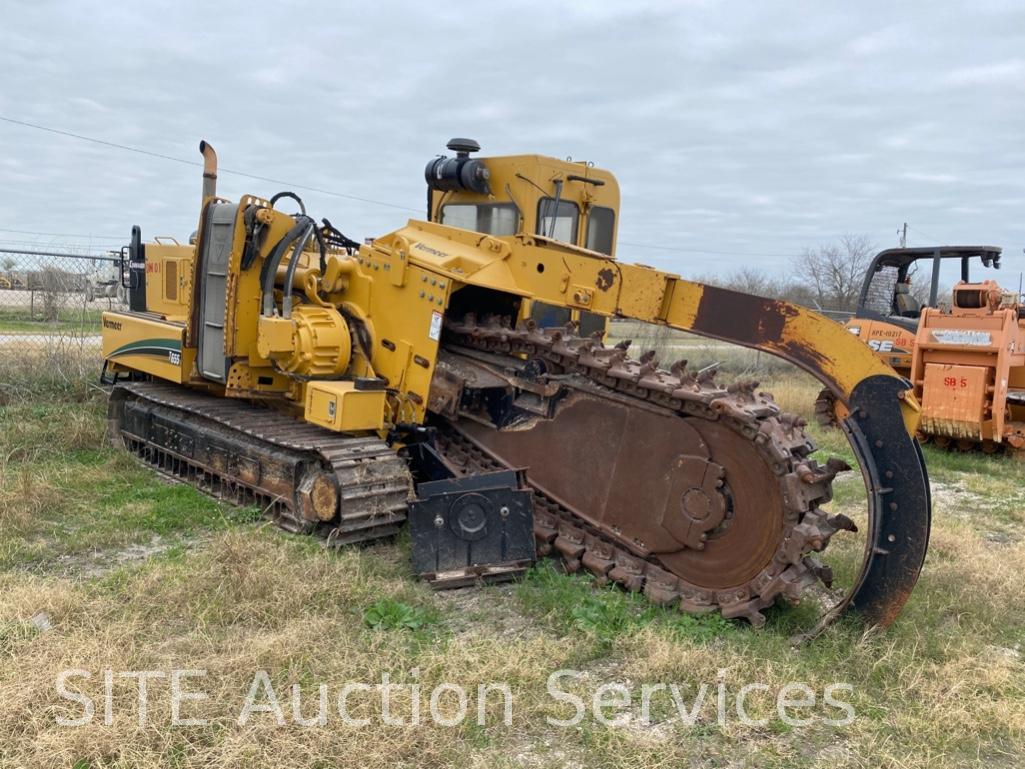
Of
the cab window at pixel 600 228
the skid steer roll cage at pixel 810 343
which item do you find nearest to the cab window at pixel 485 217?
the cab window at pixel 600 228

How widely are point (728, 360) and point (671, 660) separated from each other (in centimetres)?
1676

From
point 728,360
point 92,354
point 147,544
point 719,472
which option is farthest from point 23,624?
point 728,360

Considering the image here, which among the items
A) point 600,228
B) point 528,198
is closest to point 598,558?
point 528,198

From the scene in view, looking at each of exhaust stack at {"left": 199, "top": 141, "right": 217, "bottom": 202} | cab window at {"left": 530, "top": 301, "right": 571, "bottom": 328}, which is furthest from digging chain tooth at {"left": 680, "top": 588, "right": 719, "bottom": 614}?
exhaust stack at {"left": 199, "top": 141, "right": 217, "bottom": 202}

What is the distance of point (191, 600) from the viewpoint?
449 centimetres

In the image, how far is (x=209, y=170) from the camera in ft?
22.6

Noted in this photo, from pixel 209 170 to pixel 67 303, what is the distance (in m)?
4.74

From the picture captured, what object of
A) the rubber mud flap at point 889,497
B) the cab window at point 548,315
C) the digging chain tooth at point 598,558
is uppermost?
the cab window at point 548,315

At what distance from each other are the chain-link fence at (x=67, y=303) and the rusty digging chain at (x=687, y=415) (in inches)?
222

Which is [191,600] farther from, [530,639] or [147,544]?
[530,639]

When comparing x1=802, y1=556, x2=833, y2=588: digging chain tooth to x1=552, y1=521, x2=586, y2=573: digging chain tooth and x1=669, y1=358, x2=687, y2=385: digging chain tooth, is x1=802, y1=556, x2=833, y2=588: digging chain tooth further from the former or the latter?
x1=552, y1=521, x2=586, y2=573: digging chain tooth

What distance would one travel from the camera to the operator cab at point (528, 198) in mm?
6941

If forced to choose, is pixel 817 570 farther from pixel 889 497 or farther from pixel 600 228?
pixel 600 228

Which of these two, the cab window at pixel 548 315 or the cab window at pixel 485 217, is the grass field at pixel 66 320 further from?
the cab window at pixel 548 315
